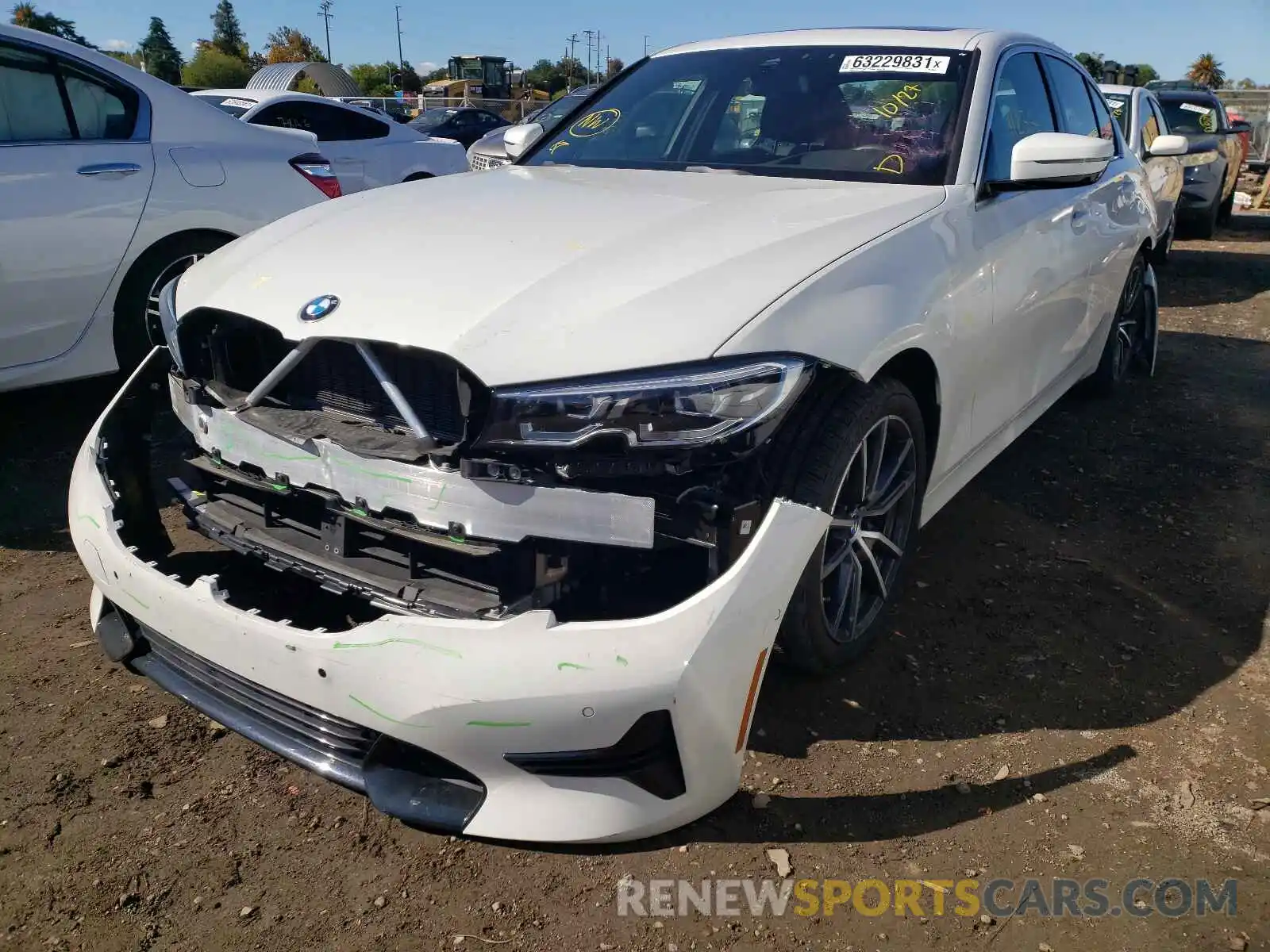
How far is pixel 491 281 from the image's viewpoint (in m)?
2.11

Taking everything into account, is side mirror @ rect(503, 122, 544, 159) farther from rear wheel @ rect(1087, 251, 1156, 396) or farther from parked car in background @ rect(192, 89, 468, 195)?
parked car in background @ rect(192, 89, 468, 195)

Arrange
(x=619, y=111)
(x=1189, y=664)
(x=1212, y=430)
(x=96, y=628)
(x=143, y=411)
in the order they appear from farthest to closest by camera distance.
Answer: (x=1212, y=430)
(x=619, y=111)
(x=1189, y=664)
(x=143, y=411)
(x=96, y=628)

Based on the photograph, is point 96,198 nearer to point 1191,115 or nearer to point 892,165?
point 892,165

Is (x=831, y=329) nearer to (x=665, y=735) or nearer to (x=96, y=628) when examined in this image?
(x=665, y=735)

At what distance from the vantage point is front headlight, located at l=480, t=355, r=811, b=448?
188 cm

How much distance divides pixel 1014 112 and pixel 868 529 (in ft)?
5.51

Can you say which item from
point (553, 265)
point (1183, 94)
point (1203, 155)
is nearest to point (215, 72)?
point (1183, 94)

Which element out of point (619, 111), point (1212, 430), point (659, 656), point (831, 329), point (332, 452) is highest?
point (619, 111)

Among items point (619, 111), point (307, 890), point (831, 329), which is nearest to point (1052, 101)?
point (619, 111)

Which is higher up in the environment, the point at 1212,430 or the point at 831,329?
the point at 831,329

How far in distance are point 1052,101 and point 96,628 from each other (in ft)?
12.6

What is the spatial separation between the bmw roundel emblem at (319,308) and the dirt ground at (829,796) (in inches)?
41.9

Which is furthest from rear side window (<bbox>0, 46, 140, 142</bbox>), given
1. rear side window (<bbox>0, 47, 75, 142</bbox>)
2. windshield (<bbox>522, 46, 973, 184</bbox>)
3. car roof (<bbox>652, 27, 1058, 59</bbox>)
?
car roof (<bbox>652, 27, 1058, 59</bbox>)

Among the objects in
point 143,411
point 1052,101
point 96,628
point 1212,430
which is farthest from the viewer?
point 1212,430
